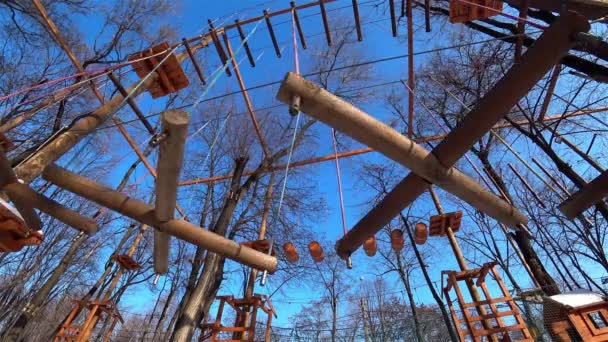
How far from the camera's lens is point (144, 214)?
13.7 feet

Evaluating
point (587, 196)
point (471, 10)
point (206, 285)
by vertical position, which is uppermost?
point (471, 10)

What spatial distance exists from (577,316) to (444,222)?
2.63 meters

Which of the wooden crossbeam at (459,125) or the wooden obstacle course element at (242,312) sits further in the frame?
the wooden obstacle course element at (242,312)

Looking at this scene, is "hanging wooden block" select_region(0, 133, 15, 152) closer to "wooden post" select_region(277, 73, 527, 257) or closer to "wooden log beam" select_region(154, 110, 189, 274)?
"wooden log beam" select_region(154, 110, 189, 274)

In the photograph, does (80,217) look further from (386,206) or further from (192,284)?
(192,284)

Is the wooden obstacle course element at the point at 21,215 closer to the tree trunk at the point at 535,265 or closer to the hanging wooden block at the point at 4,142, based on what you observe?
the hanging wooden block at the point at 4,142

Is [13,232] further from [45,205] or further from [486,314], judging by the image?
[486,314]

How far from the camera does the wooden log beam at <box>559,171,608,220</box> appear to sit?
4.13 metres

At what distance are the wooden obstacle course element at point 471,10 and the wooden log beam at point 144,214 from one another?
199 inches

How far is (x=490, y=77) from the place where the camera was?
31.0 feet

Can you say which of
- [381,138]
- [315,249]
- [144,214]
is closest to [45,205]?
[144,214]

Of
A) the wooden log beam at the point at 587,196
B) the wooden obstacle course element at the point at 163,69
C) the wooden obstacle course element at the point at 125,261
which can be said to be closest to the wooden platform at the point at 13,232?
the wooden obstacle course element at the point at 163,69

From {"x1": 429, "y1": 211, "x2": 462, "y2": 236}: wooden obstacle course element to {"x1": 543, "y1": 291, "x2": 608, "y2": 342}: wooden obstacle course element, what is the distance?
210 centimetres

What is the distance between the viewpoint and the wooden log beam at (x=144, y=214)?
4090 millimetres
